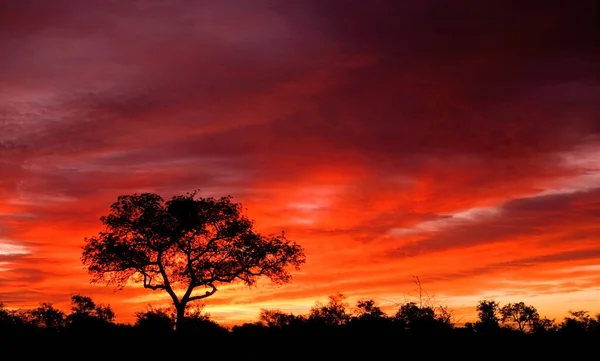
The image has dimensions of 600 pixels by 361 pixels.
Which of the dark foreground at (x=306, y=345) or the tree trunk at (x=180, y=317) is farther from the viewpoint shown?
the tree trunk at (x=180, y=317)

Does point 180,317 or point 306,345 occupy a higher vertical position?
point 180,317

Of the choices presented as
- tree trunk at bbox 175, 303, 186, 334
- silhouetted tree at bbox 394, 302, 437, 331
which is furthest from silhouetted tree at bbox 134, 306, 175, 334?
silhouetted tree at bbox 394, 302, 437, 331

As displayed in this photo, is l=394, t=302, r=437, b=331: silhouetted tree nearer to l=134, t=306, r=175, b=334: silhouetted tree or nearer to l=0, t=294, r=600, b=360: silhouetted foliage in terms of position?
l=0, t=294, r=600, b=360: silhouetted foliage

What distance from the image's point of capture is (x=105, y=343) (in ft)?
131

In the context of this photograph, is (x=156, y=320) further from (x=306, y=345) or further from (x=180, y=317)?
(x=306, y=345)

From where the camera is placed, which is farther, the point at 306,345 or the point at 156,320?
the point at 156,320

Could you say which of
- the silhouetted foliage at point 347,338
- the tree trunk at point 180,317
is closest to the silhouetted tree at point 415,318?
the silhouetted foliage at point 347,338

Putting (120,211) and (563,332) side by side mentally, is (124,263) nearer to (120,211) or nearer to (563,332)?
(120,211)

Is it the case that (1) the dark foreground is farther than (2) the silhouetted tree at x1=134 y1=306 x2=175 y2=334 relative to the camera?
No

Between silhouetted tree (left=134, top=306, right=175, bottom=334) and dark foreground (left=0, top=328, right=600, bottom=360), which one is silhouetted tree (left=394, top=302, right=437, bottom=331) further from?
silhouetted tree (left=134, top=306, right=175, bottom=334)

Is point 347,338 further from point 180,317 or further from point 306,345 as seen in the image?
point 180,317

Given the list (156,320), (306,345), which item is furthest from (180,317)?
(306,345)

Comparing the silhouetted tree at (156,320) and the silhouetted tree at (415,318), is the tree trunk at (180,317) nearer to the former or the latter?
the silhouetted tree at (156,320)

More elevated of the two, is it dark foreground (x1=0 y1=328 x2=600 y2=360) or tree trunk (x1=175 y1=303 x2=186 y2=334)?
tree trunk (x1=175 y1=303 x2=186 y2=334)
